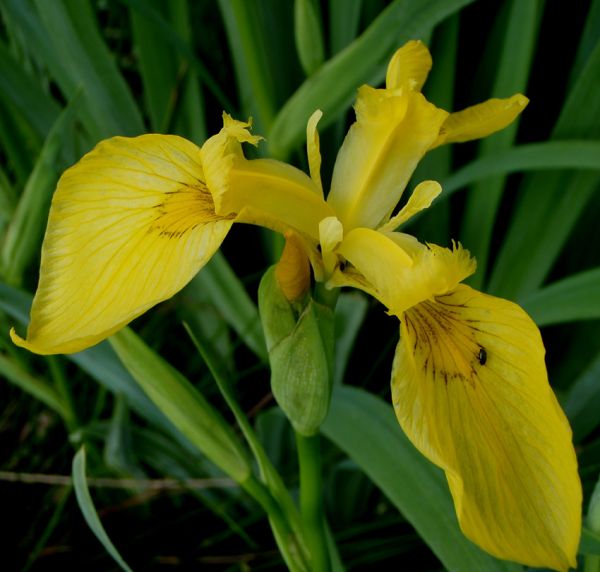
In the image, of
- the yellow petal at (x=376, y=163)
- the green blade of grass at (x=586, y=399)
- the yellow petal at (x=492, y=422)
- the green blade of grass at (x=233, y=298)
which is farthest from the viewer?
the green blade of grass at (x=233, y=298)

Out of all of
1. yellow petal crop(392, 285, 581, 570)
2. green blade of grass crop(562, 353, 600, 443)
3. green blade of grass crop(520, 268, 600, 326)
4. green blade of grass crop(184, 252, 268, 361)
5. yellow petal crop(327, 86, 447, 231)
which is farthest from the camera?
green blade of grass crop(184, 252, 268, 361)

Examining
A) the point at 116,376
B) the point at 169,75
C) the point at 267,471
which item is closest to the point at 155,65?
the point at 169,75

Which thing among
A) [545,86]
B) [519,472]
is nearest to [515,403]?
[519,472]

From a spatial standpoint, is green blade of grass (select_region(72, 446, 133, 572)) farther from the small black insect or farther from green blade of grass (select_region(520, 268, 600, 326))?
green blade of grass (select_region(520, 268, 600, 326))

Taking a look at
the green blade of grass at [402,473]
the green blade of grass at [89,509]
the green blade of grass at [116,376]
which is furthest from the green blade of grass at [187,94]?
the green blade of grass at [89,509]

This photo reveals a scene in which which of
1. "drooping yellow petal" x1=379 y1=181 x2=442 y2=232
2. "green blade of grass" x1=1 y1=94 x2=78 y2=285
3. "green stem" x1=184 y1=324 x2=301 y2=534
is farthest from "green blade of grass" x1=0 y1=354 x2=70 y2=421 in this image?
"drooping yellow petal" x1=379 y1=181 x2=442 y2=232

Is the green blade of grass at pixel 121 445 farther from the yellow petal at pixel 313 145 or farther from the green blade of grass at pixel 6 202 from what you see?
the yellow petal at pixel 313 145
